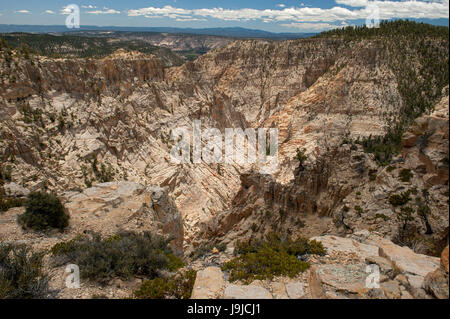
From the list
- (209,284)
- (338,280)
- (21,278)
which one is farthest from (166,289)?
(338,280)

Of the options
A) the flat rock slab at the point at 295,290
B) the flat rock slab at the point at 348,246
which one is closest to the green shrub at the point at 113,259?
the flat rock slab at the point at 295,290

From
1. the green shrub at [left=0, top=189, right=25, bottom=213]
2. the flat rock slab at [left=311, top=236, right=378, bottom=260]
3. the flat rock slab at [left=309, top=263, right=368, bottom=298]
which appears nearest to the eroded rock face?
the green shrub at [left=0, top=189, right=25, bottom=213]

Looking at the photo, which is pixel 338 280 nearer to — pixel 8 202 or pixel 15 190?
pixel 8 202

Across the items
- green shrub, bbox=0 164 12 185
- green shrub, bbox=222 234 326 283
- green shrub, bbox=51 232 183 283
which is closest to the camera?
green shrub, bbox=222 234 326 283

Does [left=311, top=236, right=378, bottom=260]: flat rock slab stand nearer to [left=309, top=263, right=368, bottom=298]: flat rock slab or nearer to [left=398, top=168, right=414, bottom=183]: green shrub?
[left=309, top=263, right=368, bottom=298]: flat rock slab

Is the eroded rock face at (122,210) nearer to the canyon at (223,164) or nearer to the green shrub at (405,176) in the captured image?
the canyon at (223,164)

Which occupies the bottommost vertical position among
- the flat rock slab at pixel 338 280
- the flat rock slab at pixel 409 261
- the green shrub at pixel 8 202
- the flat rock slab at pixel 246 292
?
the green shrub at pixel 8 202
